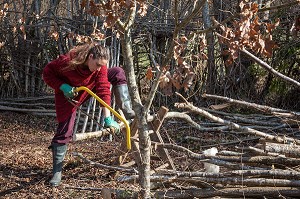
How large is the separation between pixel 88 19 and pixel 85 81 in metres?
3.27

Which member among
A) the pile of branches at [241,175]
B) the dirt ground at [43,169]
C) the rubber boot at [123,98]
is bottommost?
the dirt ground at [43,169]

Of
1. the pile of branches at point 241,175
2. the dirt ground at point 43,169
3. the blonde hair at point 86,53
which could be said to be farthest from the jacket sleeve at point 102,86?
the pile of branches at point 241,175

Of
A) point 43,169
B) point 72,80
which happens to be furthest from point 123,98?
point 43,169

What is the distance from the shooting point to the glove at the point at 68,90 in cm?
433

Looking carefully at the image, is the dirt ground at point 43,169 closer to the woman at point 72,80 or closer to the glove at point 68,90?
the woman at point 72,80

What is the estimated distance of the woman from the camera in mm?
4281

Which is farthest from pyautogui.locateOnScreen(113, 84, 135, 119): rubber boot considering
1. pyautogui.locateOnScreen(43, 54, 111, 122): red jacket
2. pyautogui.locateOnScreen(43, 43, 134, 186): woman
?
pyautogui.locateOnScreen(43, 54, 111, 122): red jacket

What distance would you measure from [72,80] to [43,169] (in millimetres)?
1088

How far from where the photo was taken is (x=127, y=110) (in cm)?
505

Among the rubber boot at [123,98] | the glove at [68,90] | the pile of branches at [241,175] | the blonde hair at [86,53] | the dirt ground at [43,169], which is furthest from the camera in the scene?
the rubber boot at [123,98]

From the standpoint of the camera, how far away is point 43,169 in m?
5.08

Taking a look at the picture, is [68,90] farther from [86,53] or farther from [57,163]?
[57,163]

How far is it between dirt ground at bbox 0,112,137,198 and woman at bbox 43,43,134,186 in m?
0.19

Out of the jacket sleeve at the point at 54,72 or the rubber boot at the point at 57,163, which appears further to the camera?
the rubber boot at the point at 57,163
